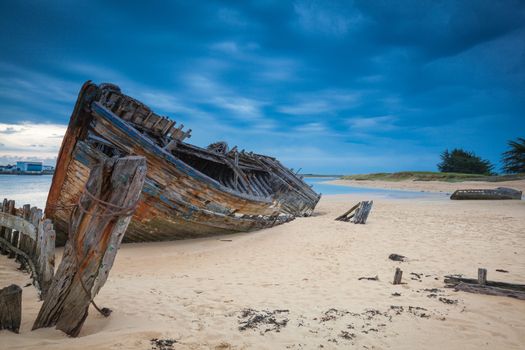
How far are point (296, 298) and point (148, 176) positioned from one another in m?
4.26

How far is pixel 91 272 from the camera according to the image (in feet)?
9.68

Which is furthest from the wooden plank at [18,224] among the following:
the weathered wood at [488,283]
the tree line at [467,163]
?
the tree line at [467,163]

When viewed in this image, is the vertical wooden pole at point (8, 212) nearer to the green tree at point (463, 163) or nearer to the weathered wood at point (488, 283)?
the weathered wood at point (488, 283)

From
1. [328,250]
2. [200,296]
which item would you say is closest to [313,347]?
[200,296]

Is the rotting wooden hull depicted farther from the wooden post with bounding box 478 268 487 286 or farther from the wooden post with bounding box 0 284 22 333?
the wooden post with bounding box 478 268 487 286

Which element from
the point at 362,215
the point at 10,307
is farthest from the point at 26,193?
the point at 10,307

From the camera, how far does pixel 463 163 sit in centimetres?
5878

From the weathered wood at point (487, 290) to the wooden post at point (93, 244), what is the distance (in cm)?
529

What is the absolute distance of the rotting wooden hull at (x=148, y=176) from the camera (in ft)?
22.2

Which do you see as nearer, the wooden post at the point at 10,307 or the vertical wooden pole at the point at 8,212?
the wooden post at the point at 10,307

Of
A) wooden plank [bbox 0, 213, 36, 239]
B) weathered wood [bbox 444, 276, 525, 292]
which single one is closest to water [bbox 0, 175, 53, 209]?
wooden plank [bbox 0, 213, 36, 239]

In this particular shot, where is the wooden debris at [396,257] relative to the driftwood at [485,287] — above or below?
above

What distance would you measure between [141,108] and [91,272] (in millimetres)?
5868

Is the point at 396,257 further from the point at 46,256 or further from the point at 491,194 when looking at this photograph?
the point at 491,194
